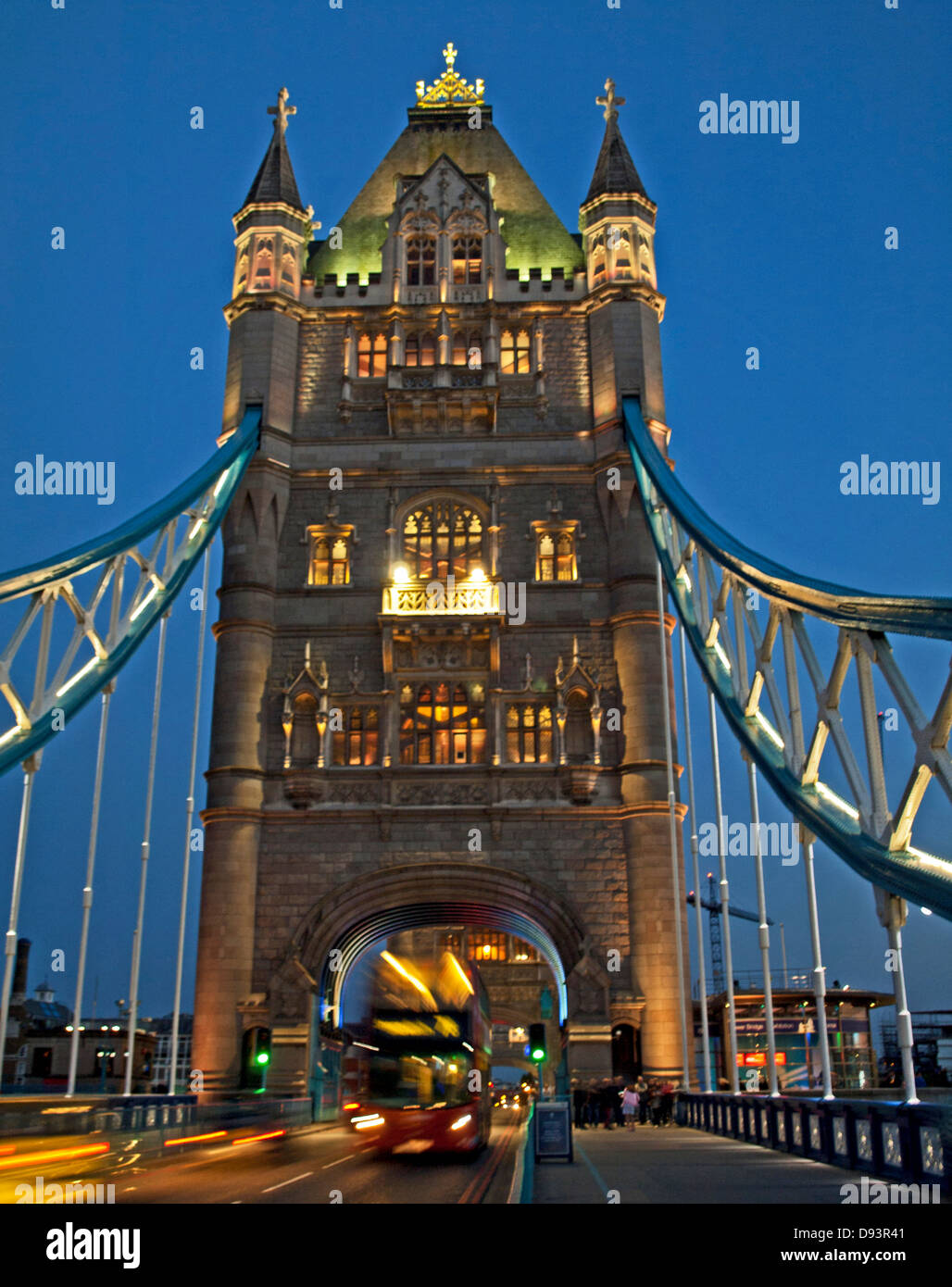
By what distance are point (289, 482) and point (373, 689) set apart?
6.41 m

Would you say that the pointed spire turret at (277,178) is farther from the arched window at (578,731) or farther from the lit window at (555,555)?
the arched window at (578,731)

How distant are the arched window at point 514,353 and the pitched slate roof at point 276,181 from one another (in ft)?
24.5

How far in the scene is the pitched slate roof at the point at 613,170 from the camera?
118 ft

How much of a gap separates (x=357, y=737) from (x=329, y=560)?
4.99 metres

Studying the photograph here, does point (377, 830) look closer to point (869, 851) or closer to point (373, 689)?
point (373, 689)

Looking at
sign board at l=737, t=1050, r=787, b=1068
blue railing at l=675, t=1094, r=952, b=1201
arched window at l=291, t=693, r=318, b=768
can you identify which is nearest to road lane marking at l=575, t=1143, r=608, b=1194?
blue railing at l=675, t=1094, r=952, b=1201

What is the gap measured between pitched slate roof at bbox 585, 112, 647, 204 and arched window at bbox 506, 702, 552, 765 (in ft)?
50.9

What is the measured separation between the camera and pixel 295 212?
36281 mm

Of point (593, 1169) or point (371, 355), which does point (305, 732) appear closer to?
point (371, 355)

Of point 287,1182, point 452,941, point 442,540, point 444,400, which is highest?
point 444,400

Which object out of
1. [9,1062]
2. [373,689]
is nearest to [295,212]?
[373,689]

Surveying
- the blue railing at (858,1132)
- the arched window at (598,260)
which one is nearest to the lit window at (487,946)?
the arched window at (598,260)

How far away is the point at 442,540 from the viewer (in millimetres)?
32938

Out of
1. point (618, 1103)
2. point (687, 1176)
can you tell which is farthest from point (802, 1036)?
point (687, 1176)
